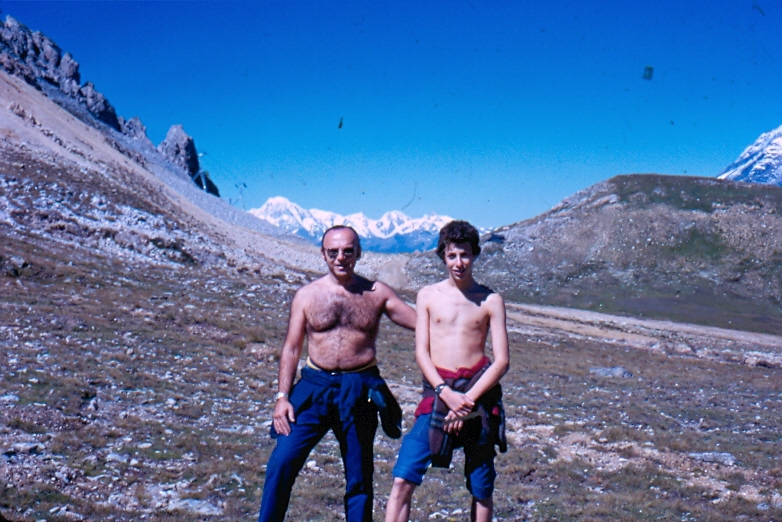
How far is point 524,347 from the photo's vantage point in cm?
2350

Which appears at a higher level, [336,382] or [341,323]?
[341,323]

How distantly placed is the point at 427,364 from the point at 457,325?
430 millimetres

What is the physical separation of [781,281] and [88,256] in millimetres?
61131

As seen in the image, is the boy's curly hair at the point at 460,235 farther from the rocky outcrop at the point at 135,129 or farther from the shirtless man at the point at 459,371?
the rocky outcrop at the point at 135,129

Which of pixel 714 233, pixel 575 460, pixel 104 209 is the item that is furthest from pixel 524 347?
pixel 714 233

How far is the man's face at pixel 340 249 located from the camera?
507cm

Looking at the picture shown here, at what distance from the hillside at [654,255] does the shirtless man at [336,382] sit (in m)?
48.6

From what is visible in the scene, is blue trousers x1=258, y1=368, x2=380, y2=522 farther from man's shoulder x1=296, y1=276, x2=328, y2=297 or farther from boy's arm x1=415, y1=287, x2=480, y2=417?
man's shoulder x1=296, y1=276, x2=328, y2=297

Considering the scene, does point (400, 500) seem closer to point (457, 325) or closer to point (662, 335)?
point (457, 325)

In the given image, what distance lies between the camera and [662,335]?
36094mm

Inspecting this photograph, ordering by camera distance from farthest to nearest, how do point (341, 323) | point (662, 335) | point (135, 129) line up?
point (135, 129) → point (662, 335) → point (341, 323)

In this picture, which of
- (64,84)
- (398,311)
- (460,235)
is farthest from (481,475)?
(64,84)

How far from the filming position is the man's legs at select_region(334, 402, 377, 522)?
493 cm

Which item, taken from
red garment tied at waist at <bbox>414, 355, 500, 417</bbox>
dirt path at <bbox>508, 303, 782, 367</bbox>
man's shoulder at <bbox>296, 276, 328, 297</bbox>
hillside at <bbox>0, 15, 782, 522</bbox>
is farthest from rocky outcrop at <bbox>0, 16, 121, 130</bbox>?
red garment tied at waist at <bbox>414, 355, 500, 417</bbox>
